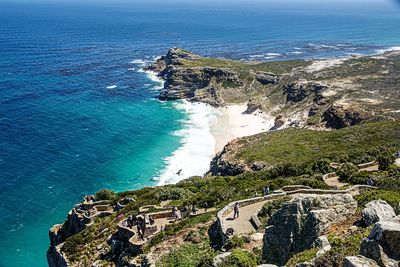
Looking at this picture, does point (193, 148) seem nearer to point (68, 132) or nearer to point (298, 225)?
point (68, 132)

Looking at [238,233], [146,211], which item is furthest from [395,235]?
[146,211]

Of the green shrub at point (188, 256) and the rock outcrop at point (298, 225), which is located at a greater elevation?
the rock outcrop at point (298, 225)

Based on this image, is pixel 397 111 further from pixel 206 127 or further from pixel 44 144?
pixel 44 144

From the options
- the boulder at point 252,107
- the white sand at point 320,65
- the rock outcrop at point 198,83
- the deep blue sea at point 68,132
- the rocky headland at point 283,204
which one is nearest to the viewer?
the rocky headland at point 283,204

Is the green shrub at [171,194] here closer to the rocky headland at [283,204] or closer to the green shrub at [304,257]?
the rocky headland at [283,204]

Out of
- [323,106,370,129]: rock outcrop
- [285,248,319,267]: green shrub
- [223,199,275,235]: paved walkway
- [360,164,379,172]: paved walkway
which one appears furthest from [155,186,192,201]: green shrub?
[323,106,370,129]: rock outcrop

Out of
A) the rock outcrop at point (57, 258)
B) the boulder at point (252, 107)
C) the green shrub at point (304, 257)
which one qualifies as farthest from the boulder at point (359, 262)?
the boulder at point (252, 107)

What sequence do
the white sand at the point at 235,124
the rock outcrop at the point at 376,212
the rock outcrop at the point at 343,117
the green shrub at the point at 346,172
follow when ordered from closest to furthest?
the rock outcrop at the point at 376,212 < the green shrub at the point at 346,172 < the rock outcrop at the point at 343,117 < the white sand at the point at 235,124

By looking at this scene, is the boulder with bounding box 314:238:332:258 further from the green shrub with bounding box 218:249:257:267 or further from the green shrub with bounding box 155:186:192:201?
the green shrub with bounding box 155:186:192:201
